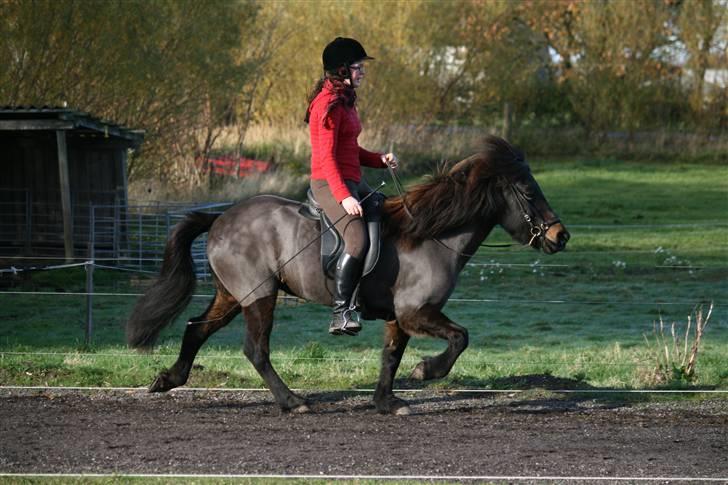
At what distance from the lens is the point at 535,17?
45.5m

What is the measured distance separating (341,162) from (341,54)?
0.77m

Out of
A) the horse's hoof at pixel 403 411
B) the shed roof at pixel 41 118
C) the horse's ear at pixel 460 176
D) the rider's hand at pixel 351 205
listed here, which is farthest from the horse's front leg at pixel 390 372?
the shed roof at pixel 41 118

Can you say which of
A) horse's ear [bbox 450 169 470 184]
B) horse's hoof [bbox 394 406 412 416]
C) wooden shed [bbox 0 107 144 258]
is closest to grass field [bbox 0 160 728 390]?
horse's hoof [bbox 394 406 412 416]

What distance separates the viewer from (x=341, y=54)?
8281 millimetres

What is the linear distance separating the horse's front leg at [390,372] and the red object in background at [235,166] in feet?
66.1

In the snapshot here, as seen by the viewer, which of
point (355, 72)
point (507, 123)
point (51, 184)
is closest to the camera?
point (355, 72)

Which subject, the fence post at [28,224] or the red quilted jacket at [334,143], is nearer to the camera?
the red quilted jacket at [334,143]

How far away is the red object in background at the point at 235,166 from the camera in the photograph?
96.7 ft

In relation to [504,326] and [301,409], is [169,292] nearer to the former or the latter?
[301,409]

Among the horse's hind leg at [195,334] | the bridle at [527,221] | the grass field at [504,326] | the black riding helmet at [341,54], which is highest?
the black riding helmet at [341,54]

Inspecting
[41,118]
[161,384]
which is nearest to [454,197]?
[161,384]

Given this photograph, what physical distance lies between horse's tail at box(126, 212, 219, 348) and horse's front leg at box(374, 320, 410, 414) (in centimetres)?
163

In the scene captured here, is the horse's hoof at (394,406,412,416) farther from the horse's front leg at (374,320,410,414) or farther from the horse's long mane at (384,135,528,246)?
the horse's long mane at (384,135,528,246)

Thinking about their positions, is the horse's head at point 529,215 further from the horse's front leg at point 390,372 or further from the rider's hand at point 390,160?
the horse's front leg at point 390,372
